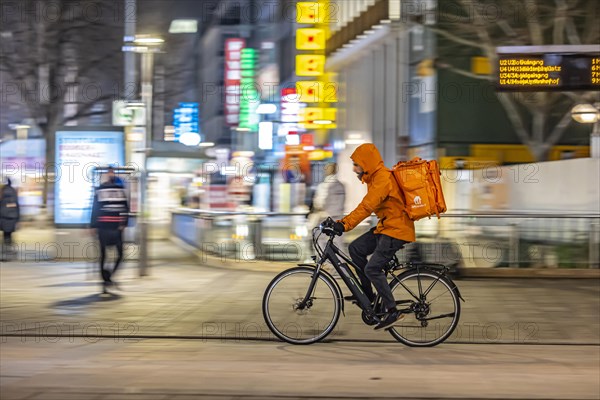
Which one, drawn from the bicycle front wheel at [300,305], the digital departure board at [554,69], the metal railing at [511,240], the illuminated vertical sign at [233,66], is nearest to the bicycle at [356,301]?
the bicycle front wheel at [300,305]

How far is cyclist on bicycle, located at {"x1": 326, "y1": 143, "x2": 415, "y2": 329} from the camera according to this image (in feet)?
28.9

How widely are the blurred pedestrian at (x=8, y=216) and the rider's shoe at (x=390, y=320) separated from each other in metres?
12.2

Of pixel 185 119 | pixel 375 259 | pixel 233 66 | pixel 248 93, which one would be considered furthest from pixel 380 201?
pixel 185 119

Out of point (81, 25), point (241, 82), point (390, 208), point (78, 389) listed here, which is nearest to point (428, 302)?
point (390, 208)

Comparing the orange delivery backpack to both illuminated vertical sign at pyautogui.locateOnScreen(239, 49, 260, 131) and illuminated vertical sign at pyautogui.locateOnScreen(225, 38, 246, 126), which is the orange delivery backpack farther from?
illuminated vertical sign at pyautogui.locateOnScreen(225, 38, 246, 126)

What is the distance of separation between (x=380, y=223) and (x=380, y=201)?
0.91ft

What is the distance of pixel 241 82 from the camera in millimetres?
49719

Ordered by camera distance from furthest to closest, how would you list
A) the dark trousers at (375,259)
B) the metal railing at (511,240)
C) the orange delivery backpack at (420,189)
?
the metal railing at (511,240) < the dark trousers at (375,259) < the orange delivery backpack at (420,189)

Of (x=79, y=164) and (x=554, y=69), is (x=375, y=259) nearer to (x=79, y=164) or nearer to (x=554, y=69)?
(x=554, y=69)

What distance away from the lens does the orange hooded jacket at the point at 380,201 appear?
8.80 m

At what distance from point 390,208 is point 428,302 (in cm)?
103

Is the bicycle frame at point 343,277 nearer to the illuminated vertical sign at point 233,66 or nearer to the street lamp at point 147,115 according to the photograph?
the street lamp at point 147,115

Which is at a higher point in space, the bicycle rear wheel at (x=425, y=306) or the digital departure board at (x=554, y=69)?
the digital departure board at (x=554, y=69)

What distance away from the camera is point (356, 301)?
362 inches
